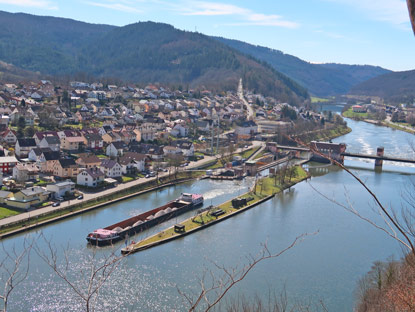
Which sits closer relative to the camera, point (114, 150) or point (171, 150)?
point (114, 150)

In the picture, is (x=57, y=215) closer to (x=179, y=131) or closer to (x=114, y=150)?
(x=114, y=150)

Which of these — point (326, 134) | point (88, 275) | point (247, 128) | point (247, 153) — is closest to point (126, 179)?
point (88, 275)

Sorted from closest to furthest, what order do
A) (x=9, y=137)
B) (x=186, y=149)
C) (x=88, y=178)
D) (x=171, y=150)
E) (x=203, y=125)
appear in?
(x=88, y=178)
(x=9, y=137)
(x=171, y=150)
(x=186, y=149)
(x=203, y=125)

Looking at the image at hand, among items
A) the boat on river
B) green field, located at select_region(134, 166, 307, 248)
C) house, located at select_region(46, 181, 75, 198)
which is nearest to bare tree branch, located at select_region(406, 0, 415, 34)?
the boat on river

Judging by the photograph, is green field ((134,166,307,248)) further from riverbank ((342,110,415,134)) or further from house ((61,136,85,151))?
riverbank ((342,110,415,134))

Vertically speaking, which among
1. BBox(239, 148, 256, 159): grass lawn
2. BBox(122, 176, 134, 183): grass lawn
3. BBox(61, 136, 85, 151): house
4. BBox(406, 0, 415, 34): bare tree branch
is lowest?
BBox(122, 176, 134, 183): grass lawn

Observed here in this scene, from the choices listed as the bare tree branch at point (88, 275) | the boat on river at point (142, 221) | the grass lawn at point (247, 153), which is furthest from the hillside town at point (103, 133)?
the bare tree branch at point (88, 275)
